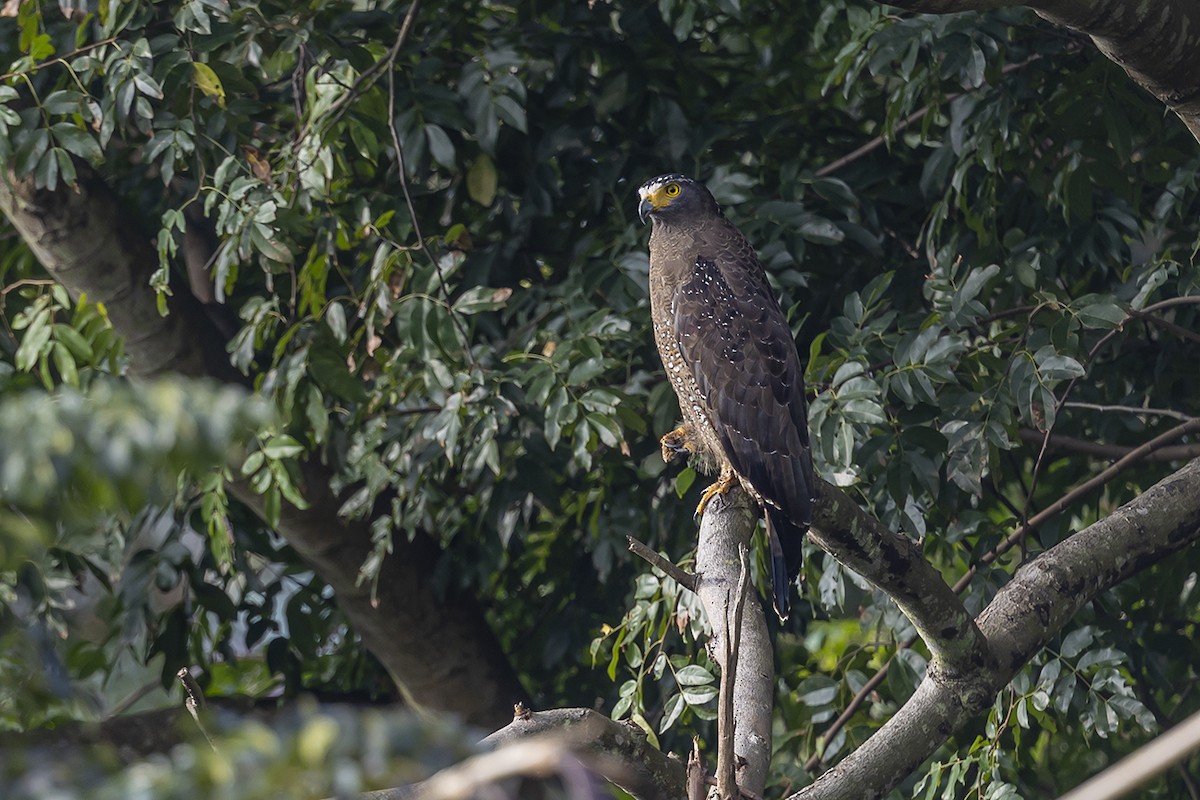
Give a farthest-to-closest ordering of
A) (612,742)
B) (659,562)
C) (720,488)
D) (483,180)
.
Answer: (483,180), (720,488), (659,562), (612,742)

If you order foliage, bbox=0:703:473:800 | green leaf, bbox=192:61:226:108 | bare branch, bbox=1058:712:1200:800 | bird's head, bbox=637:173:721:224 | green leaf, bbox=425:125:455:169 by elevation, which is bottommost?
bird's head, bbox=637:173:721:224

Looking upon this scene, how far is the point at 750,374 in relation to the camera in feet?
9.67

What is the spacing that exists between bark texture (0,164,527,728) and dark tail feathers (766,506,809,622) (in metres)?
1.42

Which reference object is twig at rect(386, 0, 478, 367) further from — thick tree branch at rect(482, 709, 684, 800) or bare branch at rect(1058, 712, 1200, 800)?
bare branch at rect(1058, 712, 1200, 800)

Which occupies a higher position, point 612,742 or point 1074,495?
point 612,742

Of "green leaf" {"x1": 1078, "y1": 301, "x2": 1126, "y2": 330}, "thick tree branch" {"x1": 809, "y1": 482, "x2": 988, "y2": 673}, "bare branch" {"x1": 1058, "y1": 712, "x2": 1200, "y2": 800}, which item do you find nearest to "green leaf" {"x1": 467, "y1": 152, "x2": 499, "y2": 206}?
"thick tree branch" {"x1": 809, "y1": 482, "x2": 988, "y2": 673}

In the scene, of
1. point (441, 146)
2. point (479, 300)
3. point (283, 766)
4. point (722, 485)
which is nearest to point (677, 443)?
point (722, 485)

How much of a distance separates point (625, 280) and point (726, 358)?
0.41 metres

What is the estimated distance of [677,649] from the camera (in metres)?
3.52

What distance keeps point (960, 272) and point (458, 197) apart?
1.41 m

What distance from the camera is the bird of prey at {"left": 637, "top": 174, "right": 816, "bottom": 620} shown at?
271cm

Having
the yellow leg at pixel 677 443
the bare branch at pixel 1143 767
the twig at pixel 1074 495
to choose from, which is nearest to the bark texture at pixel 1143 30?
the twig at pixel 1074 495

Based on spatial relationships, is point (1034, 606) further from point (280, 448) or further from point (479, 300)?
point (280, 448)

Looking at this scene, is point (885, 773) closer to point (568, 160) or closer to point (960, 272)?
point (960, 272)
